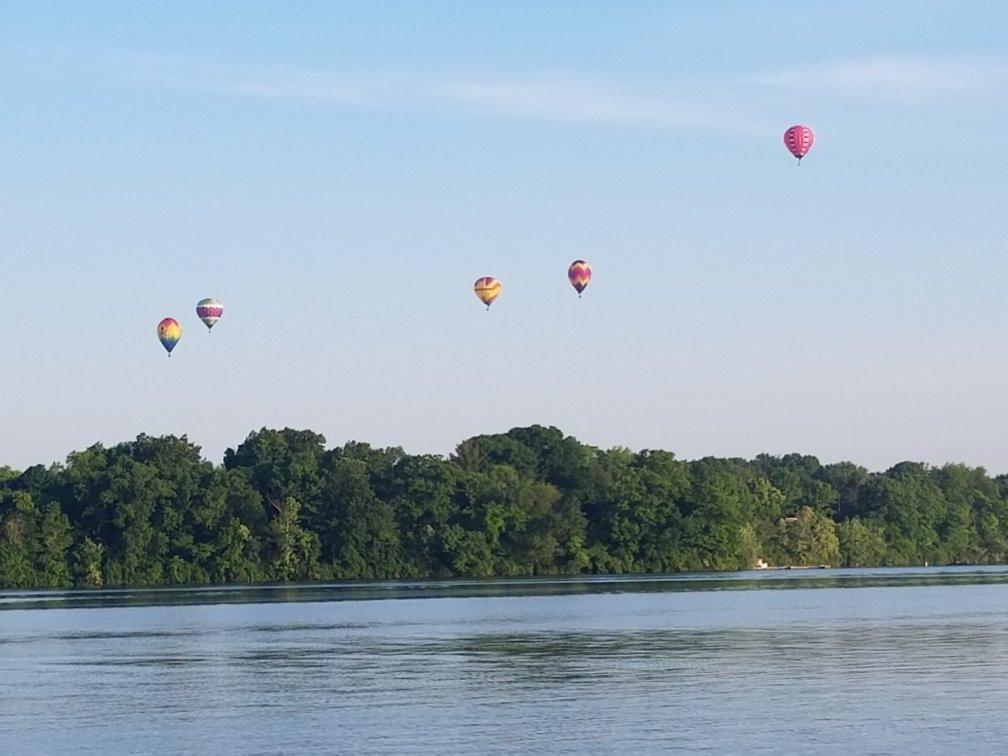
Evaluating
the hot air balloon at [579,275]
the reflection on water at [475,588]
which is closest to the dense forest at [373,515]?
the reflection on water at [475,588]

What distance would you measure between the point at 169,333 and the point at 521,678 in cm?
7360

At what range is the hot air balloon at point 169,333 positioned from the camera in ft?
386

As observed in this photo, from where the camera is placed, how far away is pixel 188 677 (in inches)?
2034

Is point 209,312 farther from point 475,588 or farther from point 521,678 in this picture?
point 521,678

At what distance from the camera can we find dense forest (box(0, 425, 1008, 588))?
12850 centimetres

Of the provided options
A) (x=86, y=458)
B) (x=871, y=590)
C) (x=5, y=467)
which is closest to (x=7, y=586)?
(x=86, y=458)

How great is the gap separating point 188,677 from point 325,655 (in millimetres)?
6772

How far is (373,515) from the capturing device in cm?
13312

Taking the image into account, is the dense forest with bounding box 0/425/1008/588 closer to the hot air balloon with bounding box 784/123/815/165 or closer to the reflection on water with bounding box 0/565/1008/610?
the reflection on water with bounding box 0/565/1008/610

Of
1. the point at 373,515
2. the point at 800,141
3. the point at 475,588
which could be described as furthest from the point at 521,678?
the point at 373,515

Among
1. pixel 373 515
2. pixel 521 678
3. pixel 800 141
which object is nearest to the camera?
pixel 521 678

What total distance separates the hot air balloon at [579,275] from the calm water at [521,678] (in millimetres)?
21283

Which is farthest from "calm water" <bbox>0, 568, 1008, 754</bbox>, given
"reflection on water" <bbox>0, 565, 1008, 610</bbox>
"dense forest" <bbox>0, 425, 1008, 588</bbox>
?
"dense forest" <bbox>0, 425, 1008, 588</bbox>

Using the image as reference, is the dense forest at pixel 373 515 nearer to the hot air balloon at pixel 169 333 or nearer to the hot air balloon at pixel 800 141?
the hot air balloon at pixel 169 333
